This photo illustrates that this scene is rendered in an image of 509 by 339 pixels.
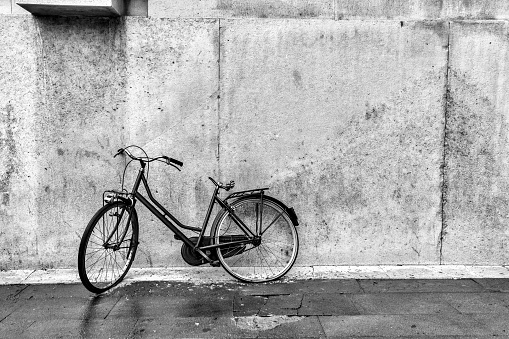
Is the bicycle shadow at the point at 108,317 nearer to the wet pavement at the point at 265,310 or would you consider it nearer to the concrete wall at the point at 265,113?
the wet pavement at the point at 265,310

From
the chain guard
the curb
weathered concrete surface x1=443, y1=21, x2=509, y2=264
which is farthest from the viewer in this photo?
weathered concrete surface x1=443, y1=21, x2=509, y2=264

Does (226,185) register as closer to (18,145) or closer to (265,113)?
(265,113)

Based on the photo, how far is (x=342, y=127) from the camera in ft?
16.4

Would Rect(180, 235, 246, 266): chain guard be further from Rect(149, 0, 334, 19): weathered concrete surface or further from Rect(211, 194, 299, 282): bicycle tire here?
Rect(149, 0, 334, 19): weathered concrete surface

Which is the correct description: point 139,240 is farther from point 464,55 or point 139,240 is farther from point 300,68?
point 464,55

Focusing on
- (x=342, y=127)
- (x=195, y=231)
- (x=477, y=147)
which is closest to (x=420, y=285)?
(x=477, y=147)

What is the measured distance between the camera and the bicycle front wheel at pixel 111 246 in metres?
4.36

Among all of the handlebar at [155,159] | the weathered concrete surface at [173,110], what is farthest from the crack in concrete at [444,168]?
the handlebar at [155,159]

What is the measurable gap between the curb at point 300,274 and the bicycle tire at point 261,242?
18cm

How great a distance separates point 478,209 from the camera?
5105mm

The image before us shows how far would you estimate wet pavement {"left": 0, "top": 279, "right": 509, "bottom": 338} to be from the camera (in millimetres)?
3582

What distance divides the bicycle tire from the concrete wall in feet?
0.81

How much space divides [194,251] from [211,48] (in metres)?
2.25

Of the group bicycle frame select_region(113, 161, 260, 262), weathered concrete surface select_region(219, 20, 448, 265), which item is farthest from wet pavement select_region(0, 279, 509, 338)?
weathered concrete surface select_region(219, 20, 448, 265)
